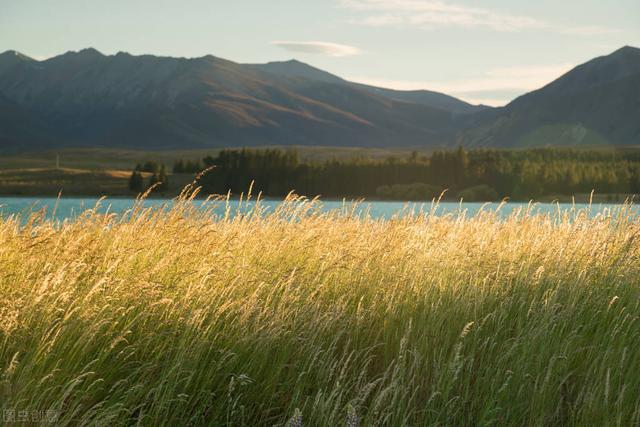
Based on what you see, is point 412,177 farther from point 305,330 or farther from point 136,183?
point 305,330

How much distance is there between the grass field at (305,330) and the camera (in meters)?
5.11

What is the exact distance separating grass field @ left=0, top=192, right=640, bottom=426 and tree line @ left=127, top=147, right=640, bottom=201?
112130 mm

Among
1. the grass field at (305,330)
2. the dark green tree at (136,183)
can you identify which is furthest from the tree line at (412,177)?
the grass field at (305,330)

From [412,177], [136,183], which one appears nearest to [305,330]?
[136,183]

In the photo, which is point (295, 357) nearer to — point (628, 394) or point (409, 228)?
point (628, 394)

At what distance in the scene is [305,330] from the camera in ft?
20.4

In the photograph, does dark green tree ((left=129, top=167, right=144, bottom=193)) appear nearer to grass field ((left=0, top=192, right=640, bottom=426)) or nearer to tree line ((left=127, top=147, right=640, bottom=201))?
tree line ((left=127, top=147, right=640, bottom=201))

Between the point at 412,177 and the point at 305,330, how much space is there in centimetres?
12381

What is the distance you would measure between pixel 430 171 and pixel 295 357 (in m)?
127

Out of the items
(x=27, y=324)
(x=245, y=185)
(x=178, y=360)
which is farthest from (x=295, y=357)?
(x=245, y=185)

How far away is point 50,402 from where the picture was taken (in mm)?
4832

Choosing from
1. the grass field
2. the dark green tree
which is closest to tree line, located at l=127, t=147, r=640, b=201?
the dark green tree

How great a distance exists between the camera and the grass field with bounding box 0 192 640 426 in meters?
5.11

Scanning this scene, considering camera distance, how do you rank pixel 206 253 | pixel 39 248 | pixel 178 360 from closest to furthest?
1. pixel 178 360
2. pixel 39 248
3. pixel 206 253
